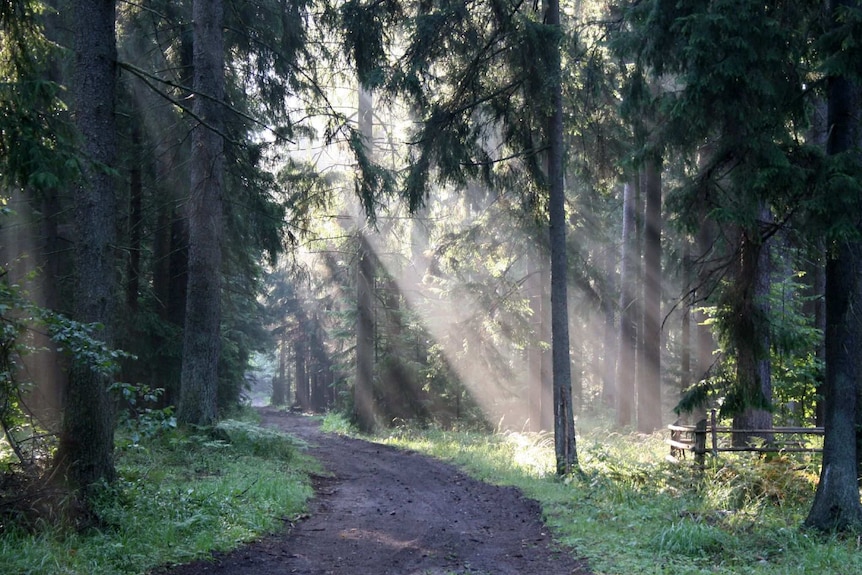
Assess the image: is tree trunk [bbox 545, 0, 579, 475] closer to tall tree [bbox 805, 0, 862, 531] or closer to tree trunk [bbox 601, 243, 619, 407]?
tall tree [bbox 805, 0, 862, 531]

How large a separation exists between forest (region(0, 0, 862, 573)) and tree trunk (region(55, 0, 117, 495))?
28mm

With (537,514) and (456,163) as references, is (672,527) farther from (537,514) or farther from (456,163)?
(456,163)

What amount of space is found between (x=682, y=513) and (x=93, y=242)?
8210 millimetres

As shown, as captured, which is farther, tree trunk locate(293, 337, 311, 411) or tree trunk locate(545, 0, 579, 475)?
tree trunk locate(293, 337, 311, 411)

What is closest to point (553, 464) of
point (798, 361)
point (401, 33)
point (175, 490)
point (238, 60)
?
point (798, 361)

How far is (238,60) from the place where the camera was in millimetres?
15320

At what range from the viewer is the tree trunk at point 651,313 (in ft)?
62.5

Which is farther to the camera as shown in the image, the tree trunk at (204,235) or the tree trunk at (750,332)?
the tree trunk at (204,235)

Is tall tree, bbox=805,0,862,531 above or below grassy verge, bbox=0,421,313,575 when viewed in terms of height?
above

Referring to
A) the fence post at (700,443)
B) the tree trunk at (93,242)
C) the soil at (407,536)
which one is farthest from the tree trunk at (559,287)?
the tree trunk at (93,242)

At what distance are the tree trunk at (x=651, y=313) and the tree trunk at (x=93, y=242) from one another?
49.3 ft

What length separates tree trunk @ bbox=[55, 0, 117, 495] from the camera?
7.11 m

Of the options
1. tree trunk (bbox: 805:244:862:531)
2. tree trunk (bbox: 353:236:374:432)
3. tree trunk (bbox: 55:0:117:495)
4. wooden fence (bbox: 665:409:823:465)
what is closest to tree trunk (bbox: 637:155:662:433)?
wooden fence (bbox: 665:409:823:465)

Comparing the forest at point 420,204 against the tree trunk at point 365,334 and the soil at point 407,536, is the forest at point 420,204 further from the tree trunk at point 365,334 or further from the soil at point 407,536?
the soil at point 407,536
